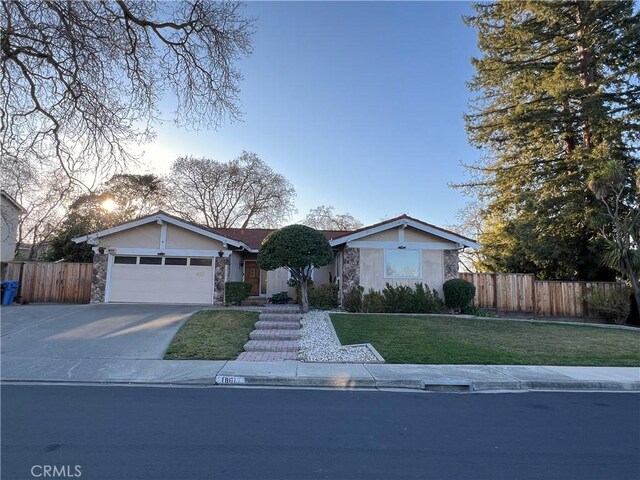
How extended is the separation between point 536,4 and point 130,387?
2353 centimetres

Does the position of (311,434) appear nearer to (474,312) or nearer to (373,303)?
(373,303)

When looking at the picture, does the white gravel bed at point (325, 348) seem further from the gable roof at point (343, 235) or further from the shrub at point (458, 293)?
the shrub at point (458, 293)

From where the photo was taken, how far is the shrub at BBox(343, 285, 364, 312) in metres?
15.6

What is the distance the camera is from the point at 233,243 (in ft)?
57.2

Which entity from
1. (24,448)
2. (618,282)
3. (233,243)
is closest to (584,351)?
(618,282)

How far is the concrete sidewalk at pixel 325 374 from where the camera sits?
7238 mm

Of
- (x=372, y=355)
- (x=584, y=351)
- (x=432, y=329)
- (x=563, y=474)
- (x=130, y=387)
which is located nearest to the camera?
(x=563, y=474)

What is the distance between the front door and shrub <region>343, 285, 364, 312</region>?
679 cm

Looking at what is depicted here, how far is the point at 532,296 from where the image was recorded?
1745cm

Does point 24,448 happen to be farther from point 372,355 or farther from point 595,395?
point 595,395

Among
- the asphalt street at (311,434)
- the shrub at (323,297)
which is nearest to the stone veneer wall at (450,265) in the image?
the shrub at (323,297)

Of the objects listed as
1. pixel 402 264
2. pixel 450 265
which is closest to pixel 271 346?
pixel 402 264

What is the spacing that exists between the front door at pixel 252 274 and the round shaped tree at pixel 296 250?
266 inches

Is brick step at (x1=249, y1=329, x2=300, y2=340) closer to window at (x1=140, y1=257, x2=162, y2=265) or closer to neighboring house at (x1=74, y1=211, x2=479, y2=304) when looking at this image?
neighboring house at (x1=74, y1=211, x2=479, y2=304)
